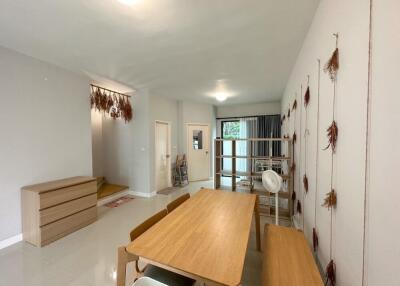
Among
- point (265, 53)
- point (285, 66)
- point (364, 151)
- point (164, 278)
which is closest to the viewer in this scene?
point (364, 151)

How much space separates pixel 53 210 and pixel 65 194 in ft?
0.79

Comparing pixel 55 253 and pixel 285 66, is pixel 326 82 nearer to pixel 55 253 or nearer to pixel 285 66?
pixel 285 66

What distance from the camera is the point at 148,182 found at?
436 cm

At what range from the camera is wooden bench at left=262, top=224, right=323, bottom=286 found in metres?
1.19

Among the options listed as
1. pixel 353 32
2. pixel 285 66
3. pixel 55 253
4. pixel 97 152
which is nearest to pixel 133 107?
pixel 97 152

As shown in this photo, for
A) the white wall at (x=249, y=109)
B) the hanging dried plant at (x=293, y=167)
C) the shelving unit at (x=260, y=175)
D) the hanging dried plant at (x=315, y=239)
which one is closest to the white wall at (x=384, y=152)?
the hanging dried plant at (x=315, y=239)

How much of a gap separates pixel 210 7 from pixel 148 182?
12.6ft

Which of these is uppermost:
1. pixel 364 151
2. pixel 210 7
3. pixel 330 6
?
pixel 210 7

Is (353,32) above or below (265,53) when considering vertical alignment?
below

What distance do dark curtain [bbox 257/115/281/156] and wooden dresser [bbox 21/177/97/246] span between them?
5087mm

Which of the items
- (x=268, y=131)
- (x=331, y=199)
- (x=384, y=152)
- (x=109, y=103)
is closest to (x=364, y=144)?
(x=384, y=152)

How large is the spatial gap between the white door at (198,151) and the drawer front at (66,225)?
336cm

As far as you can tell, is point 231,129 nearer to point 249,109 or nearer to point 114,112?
point 249,109

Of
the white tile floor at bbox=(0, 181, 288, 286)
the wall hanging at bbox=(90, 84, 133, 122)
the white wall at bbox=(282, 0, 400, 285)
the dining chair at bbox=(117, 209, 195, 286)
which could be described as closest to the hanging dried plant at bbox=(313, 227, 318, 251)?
the white wall at bbox=(282, 0, 400, 285)
